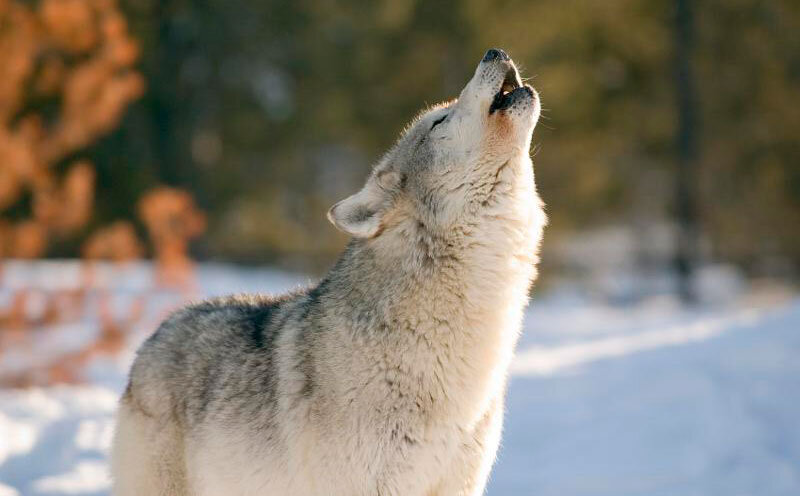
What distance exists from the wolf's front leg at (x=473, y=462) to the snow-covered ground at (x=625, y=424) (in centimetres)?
272

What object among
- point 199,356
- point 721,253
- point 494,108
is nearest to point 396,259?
point 494,108

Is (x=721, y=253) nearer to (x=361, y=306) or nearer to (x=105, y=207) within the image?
(x=105, y=207)

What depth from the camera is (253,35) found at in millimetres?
23594

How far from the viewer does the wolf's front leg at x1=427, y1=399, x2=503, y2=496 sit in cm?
364

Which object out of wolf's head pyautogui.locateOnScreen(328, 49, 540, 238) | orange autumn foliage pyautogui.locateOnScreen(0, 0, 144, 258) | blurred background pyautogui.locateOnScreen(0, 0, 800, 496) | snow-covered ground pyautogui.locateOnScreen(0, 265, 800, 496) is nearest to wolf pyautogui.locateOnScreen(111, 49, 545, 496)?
wolf's head pyautogui.locateOnScreen(328, 49, 540, 238)

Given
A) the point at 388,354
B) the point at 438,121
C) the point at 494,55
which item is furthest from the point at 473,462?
the point at 494,55

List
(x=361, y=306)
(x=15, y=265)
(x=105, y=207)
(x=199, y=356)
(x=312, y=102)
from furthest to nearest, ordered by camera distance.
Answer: (x=312, y=102), (x=105, y=207), (x=15, y=265), (x=199, y=356), (x=361, y=306)

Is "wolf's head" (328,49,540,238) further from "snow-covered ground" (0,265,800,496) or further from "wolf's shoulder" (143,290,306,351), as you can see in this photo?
"snow-covered ground" (0,265,800,496)

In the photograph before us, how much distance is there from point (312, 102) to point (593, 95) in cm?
746

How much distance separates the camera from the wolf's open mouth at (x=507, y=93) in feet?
13.2

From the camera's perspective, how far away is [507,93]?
4.09 m

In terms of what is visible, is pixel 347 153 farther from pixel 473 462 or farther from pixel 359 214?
pixel 473 462

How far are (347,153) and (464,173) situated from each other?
948 inches

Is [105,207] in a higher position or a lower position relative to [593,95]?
lower
